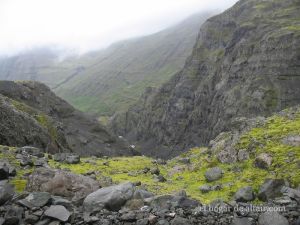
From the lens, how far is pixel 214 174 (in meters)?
31.1

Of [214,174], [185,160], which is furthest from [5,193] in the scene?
[185,160]

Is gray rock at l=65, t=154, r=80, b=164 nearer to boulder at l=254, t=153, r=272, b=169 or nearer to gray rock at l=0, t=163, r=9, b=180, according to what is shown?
gray rock at l=0, t=163, r=9, b=180

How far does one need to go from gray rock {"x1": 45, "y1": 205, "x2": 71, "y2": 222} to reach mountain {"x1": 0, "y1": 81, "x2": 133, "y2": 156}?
33493mm

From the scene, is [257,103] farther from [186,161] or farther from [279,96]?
[186,161]

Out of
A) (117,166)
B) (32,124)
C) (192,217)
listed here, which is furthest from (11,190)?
(32,124)

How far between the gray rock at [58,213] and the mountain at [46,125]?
1319 inches

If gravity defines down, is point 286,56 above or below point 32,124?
below

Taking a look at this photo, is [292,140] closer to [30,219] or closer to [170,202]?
[170,202]

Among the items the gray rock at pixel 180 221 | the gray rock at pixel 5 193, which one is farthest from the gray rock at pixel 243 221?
the gray rock at pixel 5 193

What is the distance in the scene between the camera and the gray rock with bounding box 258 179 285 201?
23505 mm

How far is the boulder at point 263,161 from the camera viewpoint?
98.5 feet

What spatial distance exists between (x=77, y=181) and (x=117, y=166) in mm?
16574

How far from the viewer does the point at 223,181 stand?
3009cm

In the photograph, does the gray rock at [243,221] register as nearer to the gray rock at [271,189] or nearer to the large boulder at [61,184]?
the gray rock at [271,189]
